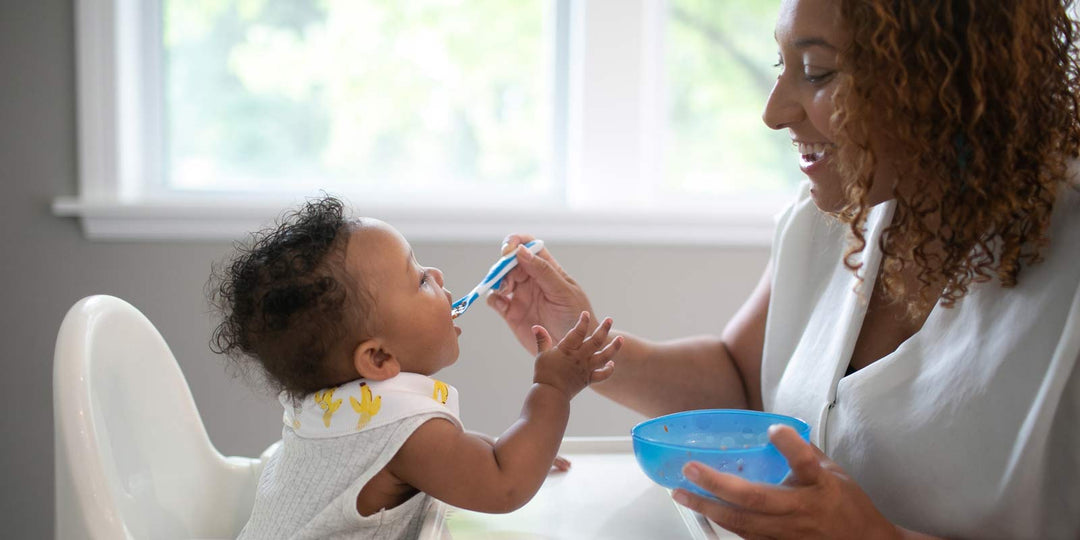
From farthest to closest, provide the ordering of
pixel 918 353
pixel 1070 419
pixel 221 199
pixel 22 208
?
pixel 221 199, pixel 22 208, pixel 918 353, pixel 1070 419

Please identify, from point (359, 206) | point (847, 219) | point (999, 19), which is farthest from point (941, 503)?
point (359, 206)

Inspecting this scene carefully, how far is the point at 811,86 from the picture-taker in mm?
1000

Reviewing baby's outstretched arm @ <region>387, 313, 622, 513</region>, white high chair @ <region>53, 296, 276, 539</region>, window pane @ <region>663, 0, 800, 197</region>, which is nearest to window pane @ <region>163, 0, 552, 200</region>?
window pane @ <region>663, 0, 800, 197</region>

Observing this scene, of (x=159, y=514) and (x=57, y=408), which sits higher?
(x=57, y=408)

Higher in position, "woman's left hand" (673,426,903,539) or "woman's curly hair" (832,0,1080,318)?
"woman's curly hair" (832,0,1080,318)

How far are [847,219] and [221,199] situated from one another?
1454mm

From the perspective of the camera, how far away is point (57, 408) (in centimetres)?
90

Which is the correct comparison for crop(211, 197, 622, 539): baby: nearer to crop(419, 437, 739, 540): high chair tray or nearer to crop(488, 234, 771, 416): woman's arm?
crop(419, 437, 739, 540): high chair tray

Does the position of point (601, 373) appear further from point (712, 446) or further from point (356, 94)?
point (356, 94)

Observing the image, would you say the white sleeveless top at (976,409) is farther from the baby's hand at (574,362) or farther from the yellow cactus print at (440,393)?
the yellow cactus print at (440,393)

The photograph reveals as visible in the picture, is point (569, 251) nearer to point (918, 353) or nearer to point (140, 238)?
point (140, 238)

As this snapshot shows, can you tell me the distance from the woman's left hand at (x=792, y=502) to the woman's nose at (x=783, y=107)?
416 millimetres

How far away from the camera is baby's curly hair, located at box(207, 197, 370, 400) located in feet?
3.05

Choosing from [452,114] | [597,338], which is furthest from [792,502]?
[452,114]
